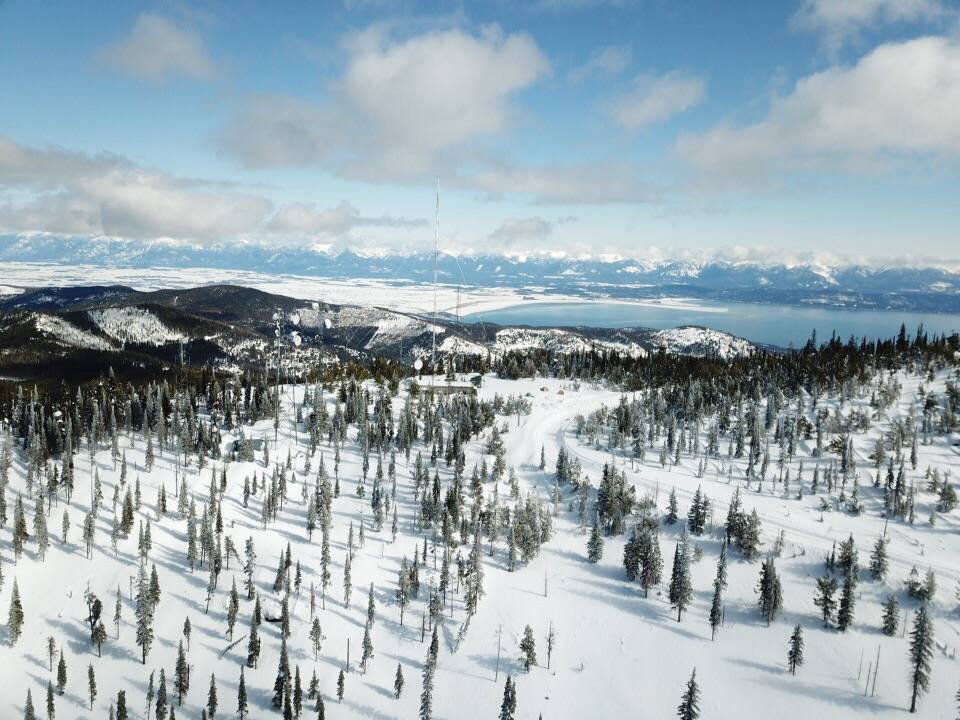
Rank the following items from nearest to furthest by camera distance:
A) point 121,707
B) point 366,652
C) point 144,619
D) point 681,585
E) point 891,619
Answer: point 121,707, point 891,619, point 366,652, point 144,619, point 681,585

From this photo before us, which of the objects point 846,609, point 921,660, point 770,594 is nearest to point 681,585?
point 770,594

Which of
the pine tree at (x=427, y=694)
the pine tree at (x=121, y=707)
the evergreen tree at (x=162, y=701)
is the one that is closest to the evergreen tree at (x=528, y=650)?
the pine tree at (x=427, y=694)

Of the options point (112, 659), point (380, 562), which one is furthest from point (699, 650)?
point (112, 659)

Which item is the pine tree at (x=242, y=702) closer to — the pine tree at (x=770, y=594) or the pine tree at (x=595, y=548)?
the pine tree at (x=595, y=548)

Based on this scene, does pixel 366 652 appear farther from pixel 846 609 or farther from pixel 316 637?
pixel 846 609

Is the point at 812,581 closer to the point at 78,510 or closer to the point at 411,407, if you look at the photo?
the point at 411,407

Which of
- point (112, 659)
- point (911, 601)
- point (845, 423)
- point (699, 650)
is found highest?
point (845, 423)
